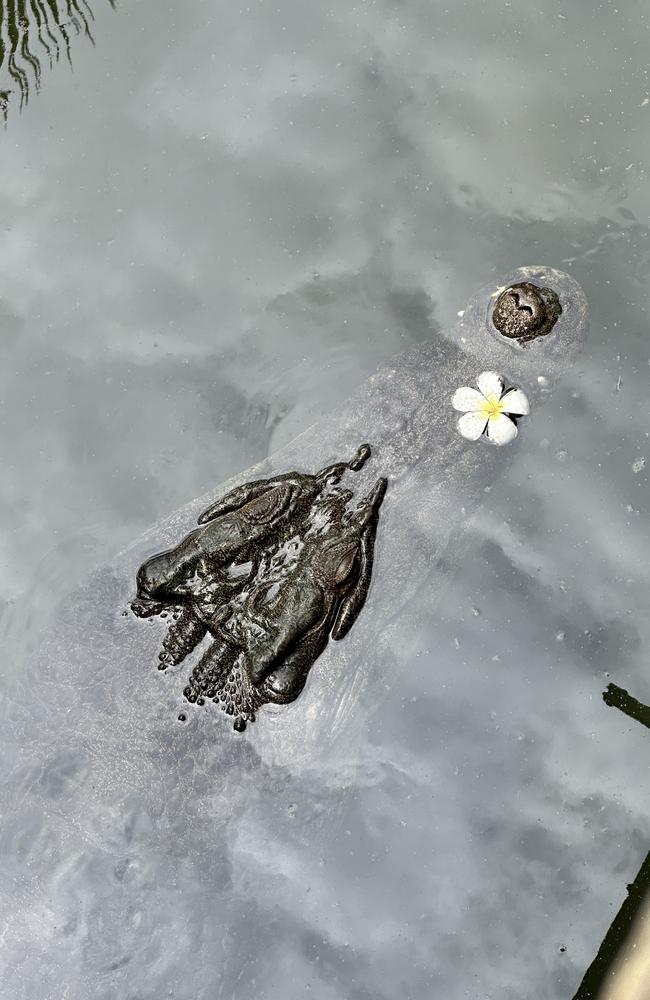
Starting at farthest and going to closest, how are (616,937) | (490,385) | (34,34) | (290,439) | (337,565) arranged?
(34,34) < (290,439) < (490,385) < (616,937) < (337,565)

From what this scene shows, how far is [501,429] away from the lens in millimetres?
5941

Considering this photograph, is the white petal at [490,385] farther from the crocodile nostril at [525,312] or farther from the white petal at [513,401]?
the crocodile nostril at [525,312]

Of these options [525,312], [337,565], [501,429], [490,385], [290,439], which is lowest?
[337,565]

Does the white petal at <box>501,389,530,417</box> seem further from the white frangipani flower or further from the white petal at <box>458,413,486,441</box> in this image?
the white petal at <box>458,413,486,441</box>

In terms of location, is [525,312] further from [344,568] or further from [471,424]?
[344,568]

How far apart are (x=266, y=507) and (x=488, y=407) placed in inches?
67.0

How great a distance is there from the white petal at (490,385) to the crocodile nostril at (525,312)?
0.34 m

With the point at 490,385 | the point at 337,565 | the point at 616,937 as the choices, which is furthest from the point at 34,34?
the point at 616,937

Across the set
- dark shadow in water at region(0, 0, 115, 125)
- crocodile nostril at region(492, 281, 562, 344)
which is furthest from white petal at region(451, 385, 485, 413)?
dark shadow in water at region(0, 0, 115, 125)

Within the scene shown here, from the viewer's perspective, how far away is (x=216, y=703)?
518cm

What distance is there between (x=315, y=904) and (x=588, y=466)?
136 inches

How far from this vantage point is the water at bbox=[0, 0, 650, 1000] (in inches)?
203

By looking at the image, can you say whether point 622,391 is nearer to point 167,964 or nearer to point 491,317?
point 491,317

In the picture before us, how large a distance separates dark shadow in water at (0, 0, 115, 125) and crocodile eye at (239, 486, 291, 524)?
4.06 m
